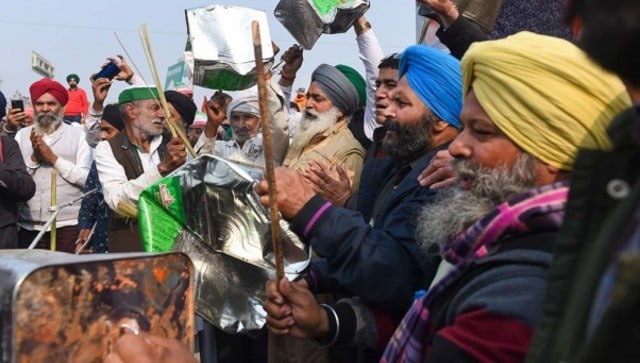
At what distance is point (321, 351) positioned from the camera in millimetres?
2814

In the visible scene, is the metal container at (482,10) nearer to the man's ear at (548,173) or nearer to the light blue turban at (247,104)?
the man's ear at (548,173)

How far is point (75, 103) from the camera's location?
1157 cm

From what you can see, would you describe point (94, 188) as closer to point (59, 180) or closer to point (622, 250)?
point (59, 180)

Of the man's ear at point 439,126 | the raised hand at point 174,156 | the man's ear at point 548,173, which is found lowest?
the raised hand at point 174,156

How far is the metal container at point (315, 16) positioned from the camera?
12.0 feet

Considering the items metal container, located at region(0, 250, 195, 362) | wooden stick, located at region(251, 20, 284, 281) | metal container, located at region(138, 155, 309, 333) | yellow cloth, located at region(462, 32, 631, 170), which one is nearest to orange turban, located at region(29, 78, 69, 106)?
metal container, located at region(138, 155, 309, 333)

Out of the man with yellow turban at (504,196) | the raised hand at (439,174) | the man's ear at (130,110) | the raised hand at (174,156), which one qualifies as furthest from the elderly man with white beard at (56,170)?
the man with yellow turban at (504,196)

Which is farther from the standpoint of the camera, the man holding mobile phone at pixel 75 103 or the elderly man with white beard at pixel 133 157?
the man holding mobile phone at pixel 75 103

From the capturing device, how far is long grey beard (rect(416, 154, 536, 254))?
1.54 meters

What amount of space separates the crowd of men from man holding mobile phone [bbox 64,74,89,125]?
6.97 meters

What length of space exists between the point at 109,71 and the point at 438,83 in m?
4.49

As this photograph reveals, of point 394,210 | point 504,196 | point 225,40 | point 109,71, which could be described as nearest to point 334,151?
point 225,40

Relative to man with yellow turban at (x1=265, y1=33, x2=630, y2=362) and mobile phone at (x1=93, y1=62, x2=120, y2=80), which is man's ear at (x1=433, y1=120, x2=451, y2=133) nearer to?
man with yellow turban at (x1=265, y1=33, x2=630, y2=362)

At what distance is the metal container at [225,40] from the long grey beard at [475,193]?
7.14 ft
